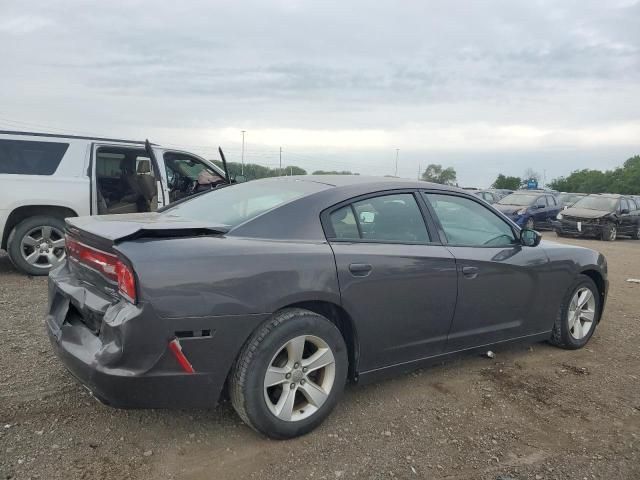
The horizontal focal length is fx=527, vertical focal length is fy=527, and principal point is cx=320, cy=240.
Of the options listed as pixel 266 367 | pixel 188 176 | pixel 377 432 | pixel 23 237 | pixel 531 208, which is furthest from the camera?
pixel 531 208

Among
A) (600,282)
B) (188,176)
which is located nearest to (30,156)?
(188,176)

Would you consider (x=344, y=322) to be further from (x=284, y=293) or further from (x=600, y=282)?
(x=600, y=282)

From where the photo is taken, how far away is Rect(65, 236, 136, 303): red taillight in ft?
8.40

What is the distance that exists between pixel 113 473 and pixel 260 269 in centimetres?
123

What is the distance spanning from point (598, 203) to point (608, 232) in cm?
136

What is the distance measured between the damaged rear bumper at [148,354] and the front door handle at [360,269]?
2.14 ft

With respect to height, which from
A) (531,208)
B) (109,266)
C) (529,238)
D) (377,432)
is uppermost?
(529,238)

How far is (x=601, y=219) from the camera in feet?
54.7

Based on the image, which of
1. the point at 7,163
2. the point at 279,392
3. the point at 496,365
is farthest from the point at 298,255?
the point at 7,163

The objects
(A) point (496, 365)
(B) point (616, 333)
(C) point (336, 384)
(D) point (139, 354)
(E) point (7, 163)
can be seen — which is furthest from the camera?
(E) point (7, 163)

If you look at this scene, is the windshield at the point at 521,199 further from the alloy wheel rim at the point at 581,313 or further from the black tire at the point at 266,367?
the black tire at the point at 266,367

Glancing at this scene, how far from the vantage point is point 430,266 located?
3.49m

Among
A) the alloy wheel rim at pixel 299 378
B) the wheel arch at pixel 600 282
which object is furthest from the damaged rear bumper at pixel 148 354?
the wheel arch at pixel 600 282

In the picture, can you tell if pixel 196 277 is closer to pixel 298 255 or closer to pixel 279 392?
pixel 298 255
